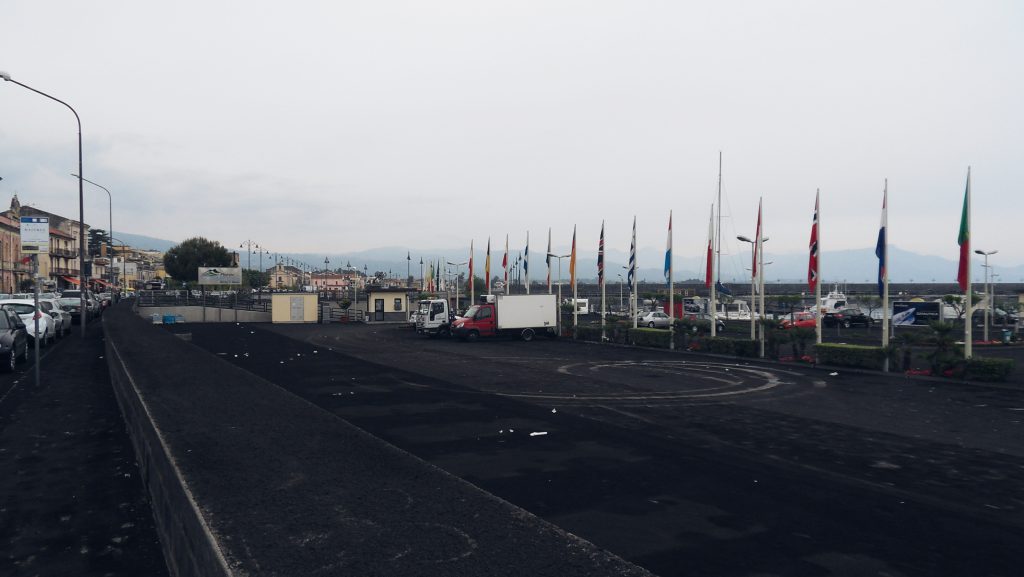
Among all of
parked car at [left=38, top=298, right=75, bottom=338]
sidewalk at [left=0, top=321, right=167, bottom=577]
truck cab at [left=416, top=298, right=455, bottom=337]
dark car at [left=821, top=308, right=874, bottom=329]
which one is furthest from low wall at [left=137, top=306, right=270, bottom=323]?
dark car at [left=821, top=308, right=874, bottom=329]

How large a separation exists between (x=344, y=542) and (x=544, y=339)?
34.8 m

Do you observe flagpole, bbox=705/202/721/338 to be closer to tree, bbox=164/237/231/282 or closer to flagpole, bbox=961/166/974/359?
flagpole, bbox=961/166/974/359

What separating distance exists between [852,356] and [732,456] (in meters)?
16.4

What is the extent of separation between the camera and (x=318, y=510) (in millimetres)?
6590

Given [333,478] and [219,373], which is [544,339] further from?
[333,478]

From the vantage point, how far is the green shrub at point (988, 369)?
66.5ft

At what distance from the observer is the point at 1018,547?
23.0 ft

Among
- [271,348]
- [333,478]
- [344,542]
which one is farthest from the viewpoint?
[271,348]

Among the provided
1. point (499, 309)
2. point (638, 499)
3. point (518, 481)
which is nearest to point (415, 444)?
point (518, 481)

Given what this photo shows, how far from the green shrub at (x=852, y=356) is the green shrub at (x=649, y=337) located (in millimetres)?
8571

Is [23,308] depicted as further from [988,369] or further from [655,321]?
[655,321]

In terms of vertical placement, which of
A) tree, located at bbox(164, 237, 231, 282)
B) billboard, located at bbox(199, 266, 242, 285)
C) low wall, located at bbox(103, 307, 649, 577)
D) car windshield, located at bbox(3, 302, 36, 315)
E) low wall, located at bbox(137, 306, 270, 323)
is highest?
tree, located at bbox(164, 237, 231, 282)

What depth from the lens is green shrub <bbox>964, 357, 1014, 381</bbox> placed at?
20281 millimetres

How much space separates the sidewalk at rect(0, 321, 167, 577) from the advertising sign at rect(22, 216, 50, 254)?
4.27 m
